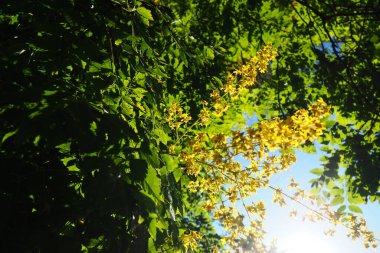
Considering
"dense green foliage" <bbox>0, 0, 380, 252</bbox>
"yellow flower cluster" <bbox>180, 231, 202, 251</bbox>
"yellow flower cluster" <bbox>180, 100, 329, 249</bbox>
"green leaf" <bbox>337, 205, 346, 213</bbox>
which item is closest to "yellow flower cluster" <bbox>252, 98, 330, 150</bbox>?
"yellow flower cluster" <bbox>180, 100, 329, 249</bbox>

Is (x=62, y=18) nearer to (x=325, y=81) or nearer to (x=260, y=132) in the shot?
(x=260, y=132)

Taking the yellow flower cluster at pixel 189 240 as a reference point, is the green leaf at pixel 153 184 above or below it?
below

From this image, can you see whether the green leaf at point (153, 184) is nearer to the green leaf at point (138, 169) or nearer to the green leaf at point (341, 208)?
the green leaf at point (138, 169)

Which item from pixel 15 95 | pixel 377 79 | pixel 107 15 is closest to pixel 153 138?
pixel 15 95

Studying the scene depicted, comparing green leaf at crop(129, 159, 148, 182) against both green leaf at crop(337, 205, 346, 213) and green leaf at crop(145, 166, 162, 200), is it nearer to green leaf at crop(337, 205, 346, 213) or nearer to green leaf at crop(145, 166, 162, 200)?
green leaf at crop(145, 166, 162, 200)

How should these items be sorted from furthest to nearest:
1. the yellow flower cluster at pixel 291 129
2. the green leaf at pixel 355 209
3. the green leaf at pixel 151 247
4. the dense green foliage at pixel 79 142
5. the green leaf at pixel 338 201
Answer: the green leaf at pixel 338 201 < the green leaf at pixel 355 209 < the yellow flower cluster at pixel 291 129 < the green leaf at pixel 151 247 < the dense green foliage at pixel 79 142

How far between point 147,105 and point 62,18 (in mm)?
806

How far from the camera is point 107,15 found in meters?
2.07

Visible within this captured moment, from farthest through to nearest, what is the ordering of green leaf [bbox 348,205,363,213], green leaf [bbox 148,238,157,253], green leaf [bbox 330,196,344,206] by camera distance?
1. green leaf [bbox 330,196,344,206]
2. green leaf [bbox 348,205,363,213]
3. green leaf [bbox 148,238,157,253]

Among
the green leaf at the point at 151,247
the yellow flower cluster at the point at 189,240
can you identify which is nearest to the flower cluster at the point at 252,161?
the yellow flower cluster at the point at 189,240

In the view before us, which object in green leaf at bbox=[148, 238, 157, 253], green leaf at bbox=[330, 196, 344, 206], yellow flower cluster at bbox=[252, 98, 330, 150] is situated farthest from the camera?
green leaf at bbox=[330, 196, 344, 206]

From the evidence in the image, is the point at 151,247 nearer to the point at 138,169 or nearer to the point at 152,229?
the point at 152,229

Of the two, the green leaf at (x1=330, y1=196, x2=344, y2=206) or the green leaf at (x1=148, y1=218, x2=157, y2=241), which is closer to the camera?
the green leaf at (x1=148, y1=218, x2=157, y2=241)

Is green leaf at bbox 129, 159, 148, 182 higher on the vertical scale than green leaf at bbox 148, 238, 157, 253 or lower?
higher
